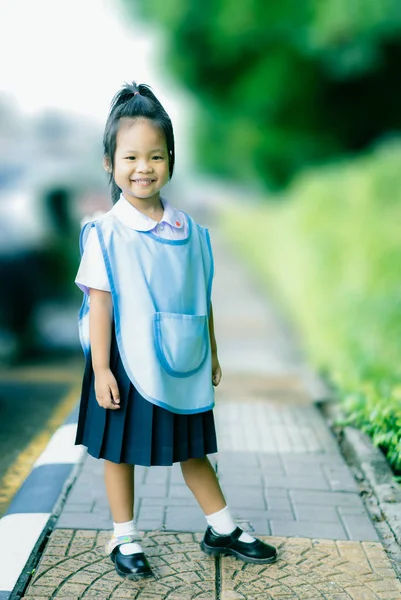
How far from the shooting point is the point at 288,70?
1520 centimetres

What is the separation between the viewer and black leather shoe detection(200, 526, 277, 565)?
2998 mm

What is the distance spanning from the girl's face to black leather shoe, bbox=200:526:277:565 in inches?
52.6

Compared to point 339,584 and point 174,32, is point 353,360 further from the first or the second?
point 174,32

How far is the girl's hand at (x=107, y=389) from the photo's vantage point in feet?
9.02

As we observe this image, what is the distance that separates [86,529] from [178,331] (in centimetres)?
106

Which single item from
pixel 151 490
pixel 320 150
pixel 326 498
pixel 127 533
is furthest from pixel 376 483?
pixel 320 150

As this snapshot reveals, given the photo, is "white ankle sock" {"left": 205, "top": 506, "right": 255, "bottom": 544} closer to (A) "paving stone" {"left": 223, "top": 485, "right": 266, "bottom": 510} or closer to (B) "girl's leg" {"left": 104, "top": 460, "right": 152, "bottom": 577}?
(B) "girl's leg" {"left": 104, "top": 460, "right": 152, "bottom": 577}

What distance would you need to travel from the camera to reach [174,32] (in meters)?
15.6

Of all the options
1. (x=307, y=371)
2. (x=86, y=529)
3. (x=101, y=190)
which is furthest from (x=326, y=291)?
(x=101, y=190)

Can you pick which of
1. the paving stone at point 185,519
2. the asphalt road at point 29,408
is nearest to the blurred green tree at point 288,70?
the asphalt road at point 29,408

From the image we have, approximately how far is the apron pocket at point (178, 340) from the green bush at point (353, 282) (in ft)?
4.86

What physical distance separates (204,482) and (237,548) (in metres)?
0.30

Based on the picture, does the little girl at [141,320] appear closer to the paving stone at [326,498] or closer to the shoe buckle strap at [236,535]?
the shoe buckle strap at [236,535]

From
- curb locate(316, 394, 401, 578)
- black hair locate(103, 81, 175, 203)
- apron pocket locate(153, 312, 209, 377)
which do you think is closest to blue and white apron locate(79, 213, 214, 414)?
apron pocket locate(153, 312, 209, 377)
